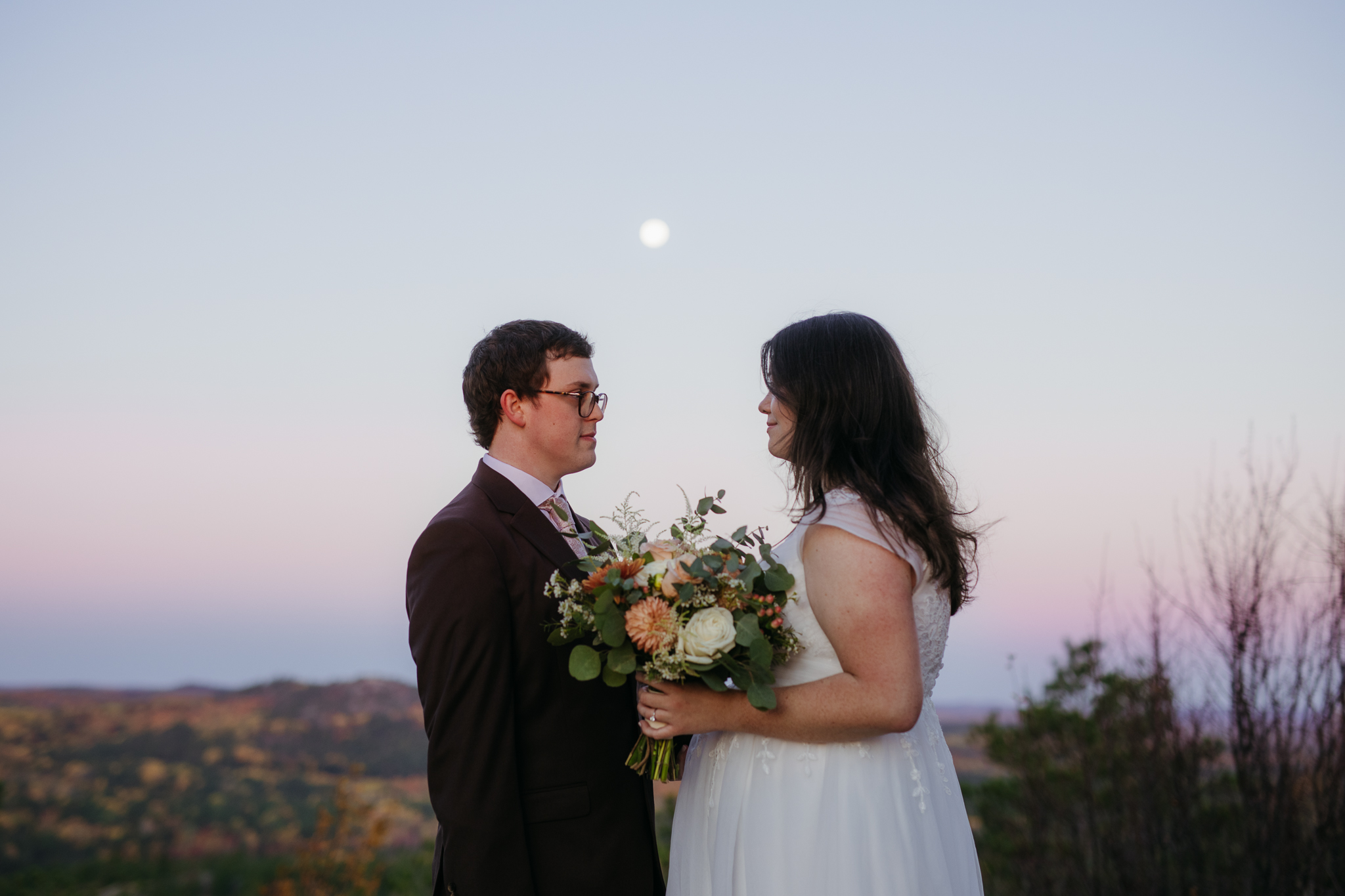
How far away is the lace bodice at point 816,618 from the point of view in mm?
2449

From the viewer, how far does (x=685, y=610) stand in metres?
2.42

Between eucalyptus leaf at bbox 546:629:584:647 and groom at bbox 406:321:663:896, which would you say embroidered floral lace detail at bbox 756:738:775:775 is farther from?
eucalyptus leaf at bbox 546:629:584:647

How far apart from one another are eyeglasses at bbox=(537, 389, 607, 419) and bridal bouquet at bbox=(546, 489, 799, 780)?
2.70ft

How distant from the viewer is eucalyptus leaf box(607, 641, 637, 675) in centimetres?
243

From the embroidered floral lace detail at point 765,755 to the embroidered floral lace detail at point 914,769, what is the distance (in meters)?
0.39

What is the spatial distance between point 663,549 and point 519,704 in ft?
2.37

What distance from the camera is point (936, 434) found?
2848 millimetres

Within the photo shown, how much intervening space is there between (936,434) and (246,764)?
7.12m

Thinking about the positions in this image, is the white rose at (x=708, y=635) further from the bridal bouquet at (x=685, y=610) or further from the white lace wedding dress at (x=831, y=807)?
the white lace wedding dress at (x=831, y=807)

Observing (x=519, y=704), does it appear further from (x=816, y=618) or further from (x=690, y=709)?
(x=816, y=618)

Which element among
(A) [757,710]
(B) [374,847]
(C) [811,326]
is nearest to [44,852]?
(B) [374,847]

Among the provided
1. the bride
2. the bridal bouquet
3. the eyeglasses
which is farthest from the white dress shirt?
the bride

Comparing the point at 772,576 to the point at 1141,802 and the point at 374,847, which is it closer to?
the point at 1141,802

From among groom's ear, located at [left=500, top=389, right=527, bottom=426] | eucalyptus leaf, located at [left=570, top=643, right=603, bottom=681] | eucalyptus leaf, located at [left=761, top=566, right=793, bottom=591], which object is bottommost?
eucalyptus leaf, located at [left=570, top=643, right=603, bottom=681]
